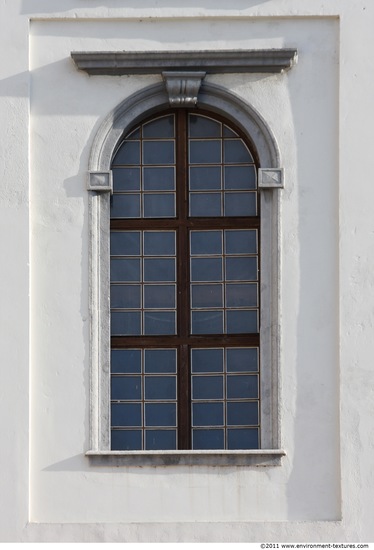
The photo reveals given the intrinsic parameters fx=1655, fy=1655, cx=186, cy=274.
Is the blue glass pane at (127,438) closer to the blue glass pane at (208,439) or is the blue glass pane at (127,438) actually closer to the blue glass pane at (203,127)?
the blue glass pane at (208,439)

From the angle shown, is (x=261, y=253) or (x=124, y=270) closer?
(x=261, y=253)

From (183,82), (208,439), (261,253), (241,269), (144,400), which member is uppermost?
(183,82)

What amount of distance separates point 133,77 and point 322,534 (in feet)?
17.2

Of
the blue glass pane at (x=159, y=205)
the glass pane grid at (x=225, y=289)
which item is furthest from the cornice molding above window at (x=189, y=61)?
the glass pane grid at (x=225, y=289)

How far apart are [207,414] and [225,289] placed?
1.35m

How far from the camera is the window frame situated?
17.3 metres

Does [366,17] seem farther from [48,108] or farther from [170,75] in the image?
[48,108]

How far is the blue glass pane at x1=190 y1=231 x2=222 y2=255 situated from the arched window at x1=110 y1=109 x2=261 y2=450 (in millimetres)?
11

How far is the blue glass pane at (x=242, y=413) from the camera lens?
57.9 ft

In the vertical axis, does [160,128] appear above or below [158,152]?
above

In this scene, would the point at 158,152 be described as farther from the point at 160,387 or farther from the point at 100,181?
the point at 160,387

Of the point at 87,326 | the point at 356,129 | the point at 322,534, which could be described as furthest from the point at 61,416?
the point at 356,129

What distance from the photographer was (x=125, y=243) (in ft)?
58.6

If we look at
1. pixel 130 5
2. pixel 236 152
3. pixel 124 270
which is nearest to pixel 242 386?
pixel 124 270
